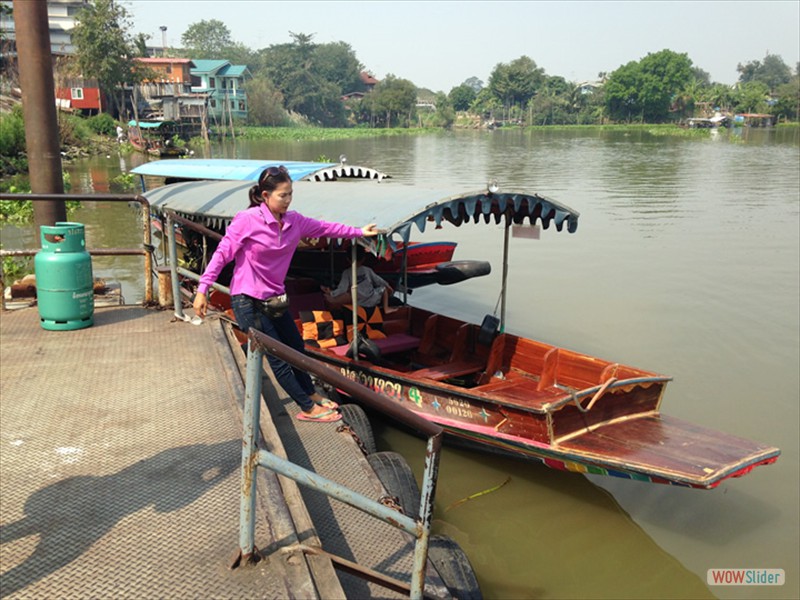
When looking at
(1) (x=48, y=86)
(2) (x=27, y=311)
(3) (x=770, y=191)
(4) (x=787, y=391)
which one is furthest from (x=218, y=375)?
(3) (x=770, y=191)

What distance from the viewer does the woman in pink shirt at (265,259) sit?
3.72 m

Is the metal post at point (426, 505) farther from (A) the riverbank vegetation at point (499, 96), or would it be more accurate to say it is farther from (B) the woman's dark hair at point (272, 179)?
(A) the riverbank vegetation at point (499, 96)

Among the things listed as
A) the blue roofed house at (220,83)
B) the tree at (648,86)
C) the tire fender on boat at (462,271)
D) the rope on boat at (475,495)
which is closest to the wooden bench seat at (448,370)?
the rope on boat at (475,495)

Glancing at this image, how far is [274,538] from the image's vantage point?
273cm

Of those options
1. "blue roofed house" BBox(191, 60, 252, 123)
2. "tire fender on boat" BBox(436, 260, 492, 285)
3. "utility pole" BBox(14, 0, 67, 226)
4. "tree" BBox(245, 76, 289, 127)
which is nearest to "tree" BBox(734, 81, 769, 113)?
"tree" BBox(245, 76, 289, 127)

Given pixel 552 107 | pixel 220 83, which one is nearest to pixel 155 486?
pixel 220 83

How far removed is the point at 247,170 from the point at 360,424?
7.26m

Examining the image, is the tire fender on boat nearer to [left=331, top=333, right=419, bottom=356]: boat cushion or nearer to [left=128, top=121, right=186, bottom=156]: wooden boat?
[left=331, top=333, right=419, bottom=356]: boat cushion

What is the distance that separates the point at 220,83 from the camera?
6800 centimetres

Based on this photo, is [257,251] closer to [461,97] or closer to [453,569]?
[453,569]

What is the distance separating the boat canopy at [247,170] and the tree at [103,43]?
3410cm

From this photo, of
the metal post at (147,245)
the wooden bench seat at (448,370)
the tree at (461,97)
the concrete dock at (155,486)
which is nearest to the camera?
the concrete dock at (155,486)

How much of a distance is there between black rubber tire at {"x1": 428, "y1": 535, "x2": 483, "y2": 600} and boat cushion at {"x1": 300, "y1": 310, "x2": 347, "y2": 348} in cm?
338

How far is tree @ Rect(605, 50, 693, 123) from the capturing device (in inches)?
3531
